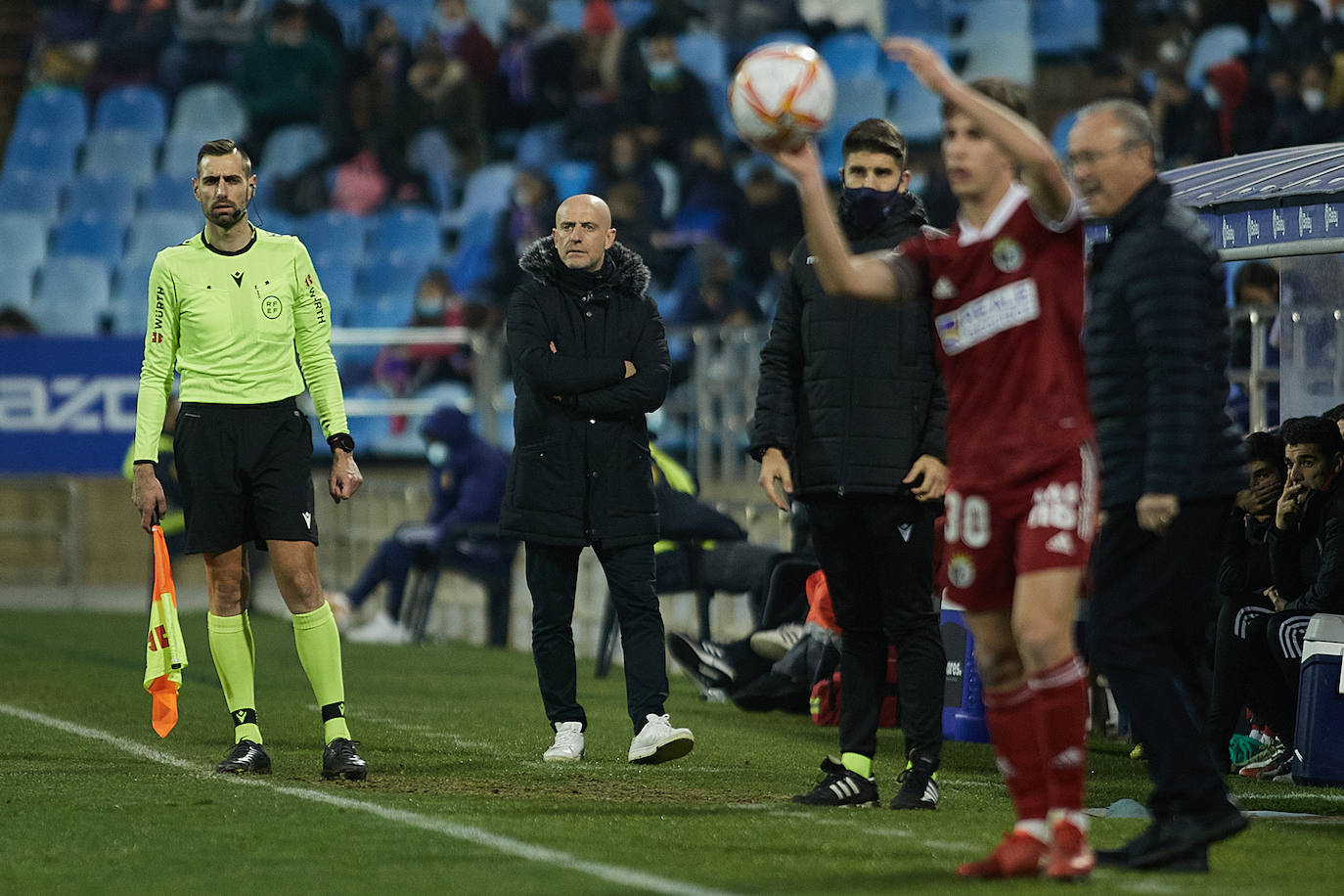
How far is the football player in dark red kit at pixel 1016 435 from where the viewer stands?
473cm

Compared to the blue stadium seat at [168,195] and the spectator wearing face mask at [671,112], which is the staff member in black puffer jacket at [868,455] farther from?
the blue stadium seat at [168,195]

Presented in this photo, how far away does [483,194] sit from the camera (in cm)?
2092

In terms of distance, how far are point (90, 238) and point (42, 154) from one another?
151 cm

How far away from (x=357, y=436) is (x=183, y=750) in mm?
10377

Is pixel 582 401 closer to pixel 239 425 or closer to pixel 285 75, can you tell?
pixel 239 425

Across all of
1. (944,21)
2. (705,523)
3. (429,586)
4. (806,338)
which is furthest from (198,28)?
(806,338)

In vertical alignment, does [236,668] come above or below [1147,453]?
below

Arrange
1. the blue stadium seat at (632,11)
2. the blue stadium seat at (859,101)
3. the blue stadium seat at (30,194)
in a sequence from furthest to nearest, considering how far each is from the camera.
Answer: the blue stadium seat at (632,11)
the blue stadium seat at (30,194)
the blue stadium seat at (859,101)

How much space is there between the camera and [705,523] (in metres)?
11.8

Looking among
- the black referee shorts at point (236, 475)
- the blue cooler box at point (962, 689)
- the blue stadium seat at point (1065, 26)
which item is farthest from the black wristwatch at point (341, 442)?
the blue stadium seat at point (1065, 26)

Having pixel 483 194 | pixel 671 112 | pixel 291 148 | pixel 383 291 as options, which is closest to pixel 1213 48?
pixel 671 112

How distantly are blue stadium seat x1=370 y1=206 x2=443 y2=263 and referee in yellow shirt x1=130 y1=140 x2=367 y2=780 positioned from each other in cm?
1348

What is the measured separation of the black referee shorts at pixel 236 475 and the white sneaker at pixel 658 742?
55.3 inches

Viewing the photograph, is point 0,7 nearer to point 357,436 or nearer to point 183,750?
point 357,436
